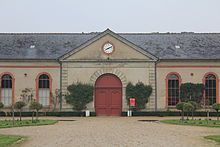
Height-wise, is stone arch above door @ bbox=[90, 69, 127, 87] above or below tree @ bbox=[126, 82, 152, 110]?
above

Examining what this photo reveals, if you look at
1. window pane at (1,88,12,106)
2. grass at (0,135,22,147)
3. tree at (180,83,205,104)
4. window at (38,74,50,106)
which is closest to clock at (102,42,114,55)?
window at (38,74,50,106)

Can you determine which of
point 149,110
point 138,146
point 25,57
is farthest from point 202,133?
point 25,57

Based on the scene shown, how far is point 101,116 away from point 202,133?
1414cm

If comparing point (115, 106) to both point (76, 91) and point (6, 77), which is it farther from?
point (6, 77)

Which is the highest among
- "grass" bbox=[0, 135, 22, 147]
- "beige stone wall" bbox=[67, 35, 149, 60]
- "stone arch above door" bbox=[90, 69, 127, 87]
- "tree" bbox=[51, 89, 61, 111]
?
"beige stone wall" bbox=[67, 35, 149, 60]

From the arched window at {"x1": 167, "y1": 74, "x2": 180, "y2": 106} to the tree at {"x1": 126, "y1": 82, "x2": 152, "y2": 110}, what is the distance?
193 centimetres

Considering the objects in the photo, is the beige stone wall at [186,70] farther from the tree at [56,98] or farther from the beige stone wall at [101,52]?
the tree at [56,98]

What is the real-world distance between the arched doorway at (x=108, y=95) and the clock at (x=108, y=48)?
190 cm

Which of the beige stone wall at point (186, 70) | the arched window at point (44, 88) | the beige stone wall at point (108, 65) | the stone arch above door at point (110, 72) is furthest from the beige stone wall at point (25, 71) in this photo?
the beige stone wall at point (186, 70)

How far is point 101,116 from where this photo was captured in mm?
30250

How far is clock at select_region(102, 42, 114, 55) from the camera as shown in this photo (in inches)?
1203

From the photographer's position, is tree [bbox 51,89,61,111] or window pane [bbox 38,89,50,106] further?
window pane [bbox 38,89,50,106]

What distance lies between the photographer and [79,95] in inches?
1195

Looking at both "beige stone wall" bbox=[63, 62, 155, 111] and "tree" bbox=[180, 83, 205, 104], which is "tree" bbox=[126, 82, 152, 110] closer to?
"beige stone wall" bbox=[63, 62, 155, 111]
